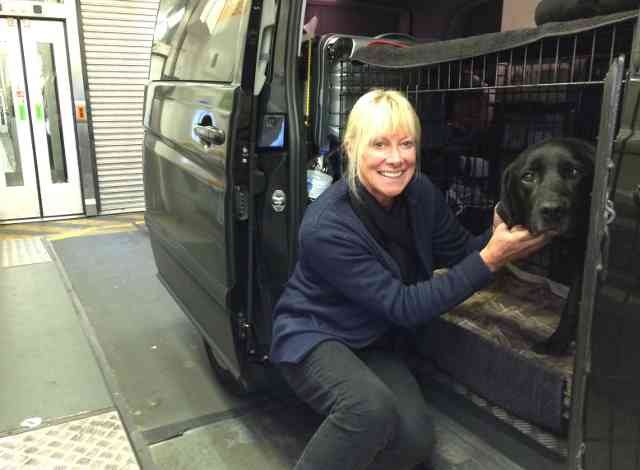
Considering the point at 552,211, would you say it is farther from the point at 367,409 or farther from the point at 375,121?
the point at 367,409

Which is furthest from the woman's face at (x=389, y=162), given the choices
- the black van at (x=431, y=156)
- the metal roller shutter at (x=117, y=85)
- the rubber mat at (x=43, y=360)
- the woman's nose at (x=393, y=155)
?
the metal roller shutter at (x=117, y=85)

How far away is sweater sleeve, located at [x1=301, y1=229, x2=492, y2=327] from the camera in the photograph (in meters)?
1.56

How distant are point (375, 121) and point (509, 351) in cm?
81

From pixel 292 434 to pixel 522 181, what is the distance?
50.8 inches

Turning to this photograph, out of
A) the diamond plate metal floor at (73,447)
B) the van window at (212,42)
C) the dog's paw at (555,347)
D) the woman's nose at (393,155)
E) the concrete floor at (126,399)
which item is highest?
the van window at (212,42)

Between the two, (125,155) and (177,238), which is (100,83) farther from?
(177,238)

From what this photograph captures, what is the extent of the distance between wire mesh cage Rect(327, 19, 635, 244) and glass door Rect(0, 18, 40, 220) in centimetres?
456

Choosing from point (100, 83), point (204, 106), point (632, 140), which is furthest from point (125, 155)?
point (632, 140)

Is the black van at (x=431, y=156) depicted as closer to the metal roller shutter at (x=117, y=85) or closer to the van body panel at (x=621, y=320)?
the van body panel at (x=621, y=320)

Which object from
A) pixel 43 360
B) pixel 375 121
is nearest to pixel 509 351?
pixel 375 121

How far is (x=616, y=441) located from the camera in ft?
3.64

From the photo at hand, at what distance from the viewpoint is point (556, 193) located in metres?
1.51

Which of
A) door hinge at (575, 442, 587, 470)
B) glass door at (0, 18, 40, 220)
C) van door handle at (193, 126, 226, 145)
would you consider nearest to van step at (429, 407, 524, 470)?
door hinge at (575, 442, 587, 470)

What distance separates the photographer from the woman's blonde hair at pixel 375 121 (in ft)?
5.42
